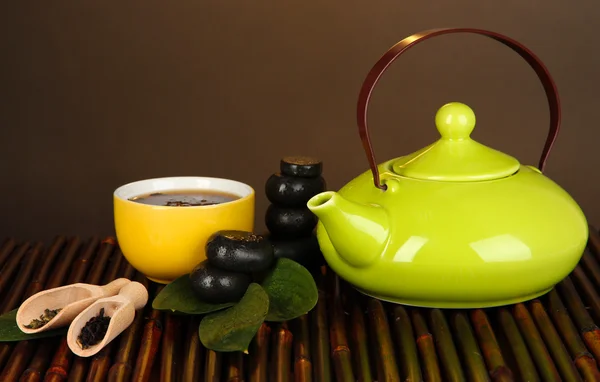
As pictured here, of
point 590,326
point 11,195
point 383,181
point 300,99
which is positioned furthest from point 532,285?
point 11,195

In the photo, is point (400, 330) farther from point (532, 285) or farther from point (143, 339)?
point (143, 339)

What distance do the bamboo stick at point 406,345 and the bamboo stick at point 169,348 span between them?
8.7 inches

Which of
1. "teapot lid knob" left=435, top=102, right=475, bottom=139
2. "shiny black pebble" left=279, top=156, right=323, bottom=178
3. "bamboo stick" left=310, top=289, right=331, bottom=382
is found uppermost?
"teapot lid knob" left=435, top=102, right=475, bottom=139

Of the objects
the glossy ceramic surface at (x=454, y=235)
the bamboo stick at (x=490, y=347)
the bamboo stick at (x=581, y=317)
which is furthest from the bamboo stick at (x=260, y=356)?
the bamboo stick at (x=581, y=317)

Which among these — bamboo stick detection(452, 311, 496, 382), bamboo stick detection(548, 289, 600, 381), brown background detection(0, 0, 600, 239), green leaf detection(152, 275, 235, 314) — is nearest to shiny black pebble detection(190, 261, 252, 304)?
green leaf detection(152, 275, 235, 314)

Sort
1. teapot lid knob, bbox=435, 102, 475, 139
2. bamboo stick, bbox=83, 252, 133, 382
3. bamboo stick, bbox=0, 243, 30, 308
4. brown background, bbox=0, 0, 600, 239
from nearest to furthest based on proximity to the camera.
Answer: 1. bamboo stick, bbox=83, 252, 133, 382
2. teapot lid knob, bbox=435, 102, 475, 139
3. bamboo stick, bbox=0, 243, 30, 308
4. brown background, bbox=0, 0, 600, 239

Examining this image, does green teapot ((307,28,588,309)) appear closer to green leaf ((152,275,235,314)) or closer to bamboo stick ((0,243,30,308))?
green leaf ((152,275,235,314))

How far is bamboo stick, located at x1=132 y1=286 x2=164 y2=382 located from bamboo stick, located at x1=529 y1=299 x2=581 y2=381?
391 mm

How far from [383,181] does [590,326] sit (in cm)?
26

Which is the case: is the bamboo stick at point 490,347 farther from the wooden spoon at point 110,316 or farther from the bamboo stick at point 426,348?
the wooden spoon at point 110,316

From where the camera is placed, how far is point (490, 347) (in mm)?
761

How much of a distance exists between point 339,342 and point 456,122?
0.88 feet

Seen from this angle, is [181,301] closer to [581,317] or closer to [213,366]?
[213,366]

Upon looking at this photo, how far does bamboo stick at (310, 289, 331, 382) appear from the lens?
744 mm
